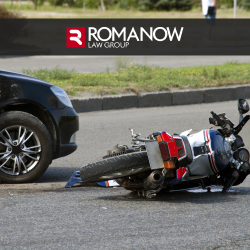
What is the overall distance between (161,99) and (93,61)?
6.82 m

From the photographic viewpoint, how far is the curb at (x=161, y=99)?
9461mm

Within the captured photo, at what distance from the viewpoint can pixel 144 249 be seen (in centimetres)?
312

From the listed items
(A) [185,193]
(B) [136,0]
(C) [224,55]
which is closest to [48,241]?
(A) [185,193]

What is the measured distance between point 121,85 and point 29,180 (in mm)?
5887

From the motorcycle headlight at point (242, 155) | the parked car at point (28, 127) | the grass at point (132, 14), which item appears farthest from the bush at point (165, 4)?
the motorcycle headlight at point (242, 155)

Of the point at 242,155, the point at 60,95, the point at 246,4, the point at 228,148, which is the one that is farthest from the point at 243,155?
the point at 246,4

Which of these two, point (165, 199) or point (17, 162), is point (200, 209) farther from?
point (17, 162)

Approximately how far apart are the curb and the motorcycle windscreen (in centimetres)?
547

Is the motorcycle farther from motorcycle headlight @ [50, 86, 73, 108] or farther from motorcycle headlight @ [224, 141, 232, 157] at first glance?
motorcycle headlight @ [50, 86, 73, 108]

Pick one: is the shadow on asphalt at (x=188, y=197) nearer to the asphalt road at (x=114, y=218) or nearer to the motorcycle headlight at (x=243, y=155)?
the asphalt road at (x=114, y=218)

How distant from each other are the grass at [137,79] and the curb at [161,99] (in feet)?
0.77

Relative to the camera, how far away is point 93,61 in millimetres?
16453

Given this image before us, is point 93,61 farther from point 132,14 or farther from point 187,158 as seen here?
point 132,14

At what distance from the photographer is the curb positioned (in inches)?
372
